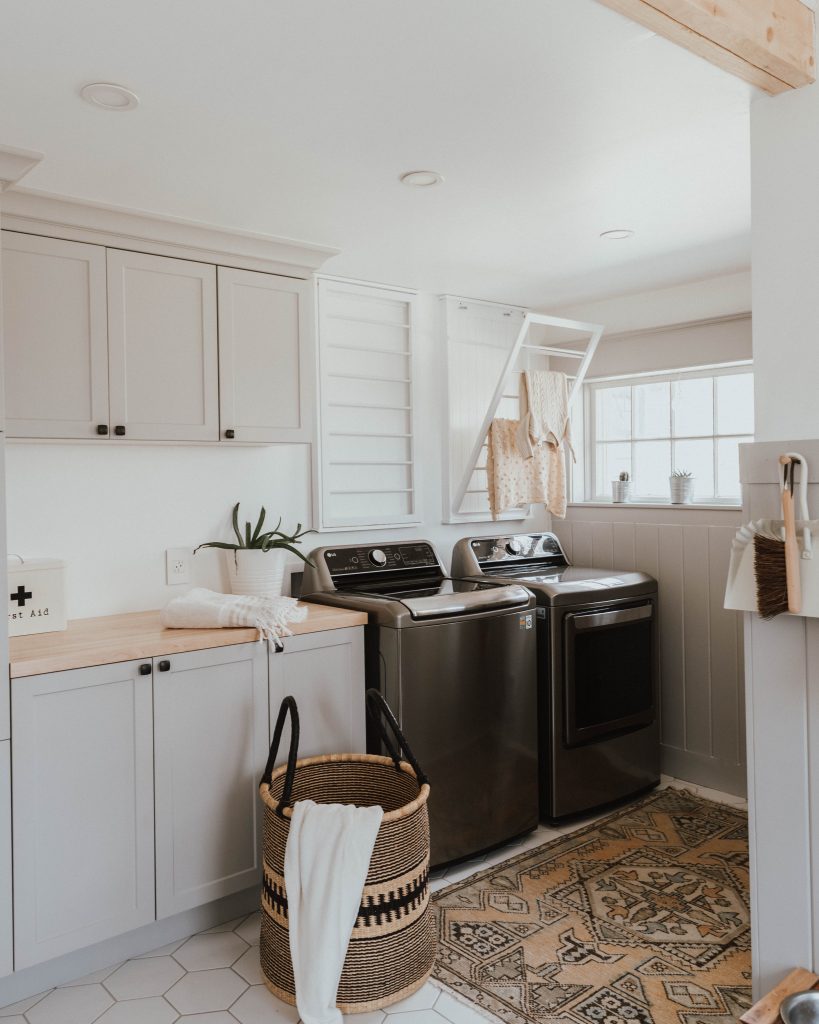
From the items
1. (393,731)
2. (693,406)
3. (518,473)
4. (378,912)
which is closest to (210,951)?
(378,912)

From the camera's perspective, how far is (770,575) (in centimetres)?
160

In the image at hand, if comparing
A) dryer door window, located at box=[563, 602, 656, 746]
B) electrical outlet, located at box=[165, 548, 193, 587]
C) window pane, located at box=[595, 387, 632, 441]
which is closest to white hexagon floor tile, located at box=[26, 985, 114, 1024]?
electrical outlet, located at box=[165, 548, 193, 587]

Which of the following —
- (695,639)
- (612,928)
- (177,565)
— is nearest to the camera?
(612,928)

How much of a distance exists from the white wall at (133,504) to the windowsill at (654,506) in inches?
54.2

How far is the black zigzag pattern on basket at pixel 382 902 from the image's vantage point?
81.2 inches

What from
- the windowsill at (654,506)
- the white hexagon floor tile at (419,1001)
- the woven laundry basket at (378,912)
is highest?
the windowsill at (654,506)

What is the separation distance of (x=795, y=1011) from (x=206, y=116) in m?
2.28

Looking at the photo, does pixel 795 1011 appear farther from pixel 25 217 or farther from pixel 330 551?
pixel 25 217

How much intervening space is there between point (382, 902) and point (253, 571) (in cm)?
130

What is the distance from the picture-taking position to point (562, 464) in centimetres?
375

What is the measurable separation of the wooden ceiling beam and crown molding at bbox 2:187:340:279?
1.61m

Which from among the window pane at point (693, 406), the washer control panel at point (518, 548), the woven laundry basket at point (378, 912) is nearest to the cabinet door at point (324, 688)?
the woven laundry basket at point (378, 912)

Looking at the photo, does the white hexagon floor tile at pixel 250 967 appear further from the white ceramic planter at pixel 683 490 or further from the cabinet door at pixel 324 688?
the white ceramic planter at pixel 683 490

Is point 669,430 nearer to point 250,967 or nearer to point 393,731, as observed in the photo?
point 393,731
